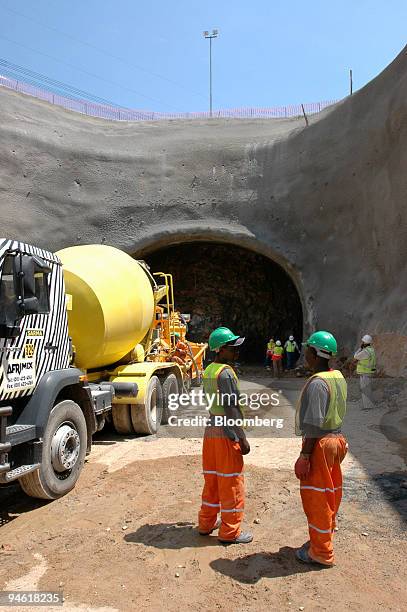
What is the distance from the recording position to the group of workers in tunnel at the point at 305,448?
374 cm

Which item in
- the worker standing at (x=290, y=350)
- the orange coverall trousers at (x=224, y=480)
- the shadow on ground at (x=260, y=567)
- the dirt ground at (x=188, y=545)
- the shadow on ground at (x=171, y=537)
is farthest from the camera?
the worker standing at (x=290, y=350)

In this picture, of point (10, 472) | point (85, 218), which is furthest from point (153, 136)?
point (10, 472)

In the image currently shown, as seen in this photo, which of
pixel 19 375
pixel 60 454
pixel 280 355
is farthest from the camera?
pixel 280 355

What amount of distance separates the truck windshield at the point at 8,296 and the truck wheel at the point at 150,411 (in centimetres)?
388

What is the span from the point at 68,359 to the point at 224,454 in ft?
8.78

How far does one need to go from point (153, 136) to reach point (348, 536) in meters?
21.4

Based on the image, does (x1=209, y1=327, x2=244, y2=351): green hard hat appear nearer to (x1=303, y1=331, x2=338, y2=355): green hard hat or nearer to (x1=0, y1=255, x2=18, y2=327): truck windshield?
(x1=303, y1=331, x2=338, y2=355): green hard hat

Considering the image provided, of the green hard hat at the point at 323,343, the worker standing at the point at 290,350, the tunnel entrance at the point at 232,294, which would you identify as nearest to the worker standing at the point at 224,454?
the green hard hat at the point at 323,343

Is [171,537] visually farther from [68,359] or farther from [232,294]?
[232,294]

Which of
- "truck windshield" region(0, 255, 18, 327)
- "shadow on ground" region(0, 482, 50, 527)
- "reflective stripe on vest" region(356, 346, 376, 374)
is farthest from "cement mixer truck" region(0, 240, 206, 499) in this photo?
"reflective stripe on vest" region(356, 346, 376, 374)

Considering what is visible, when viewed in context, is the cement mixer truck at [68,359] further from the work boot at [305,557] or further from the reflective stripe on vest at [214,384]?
the work boot at [305,557]

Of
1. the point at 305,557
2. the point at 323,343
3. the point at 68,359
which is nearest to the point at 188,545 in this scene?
the point at 305,557

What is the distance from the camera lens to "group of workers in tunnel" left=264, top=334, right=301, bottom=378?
18156 millimetres

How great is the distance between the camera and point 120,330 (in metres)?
7.59
